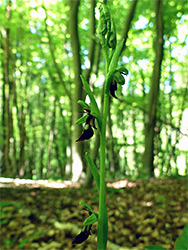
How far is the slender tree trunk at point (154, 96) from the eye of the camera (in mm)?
4457

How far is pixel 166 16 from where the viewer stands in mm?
4613

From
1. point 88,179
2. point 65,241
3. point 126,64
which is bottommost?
point 65,241

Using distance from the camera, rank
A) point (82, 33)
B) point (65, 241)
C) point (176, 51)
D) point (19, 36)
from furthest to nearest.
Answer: point (176, 51) < point (82, 33) < point (19, 36) < point (65, 241)

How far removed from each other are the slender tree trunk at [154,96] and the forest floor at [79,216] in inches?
56.0

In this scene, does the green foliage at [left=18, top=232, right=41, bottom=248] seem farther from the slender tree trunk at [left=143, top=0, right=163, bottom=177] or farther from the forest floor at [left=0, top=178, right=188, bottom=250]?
the slender tree trunk at [left=143, top=0, right=163, bottom=177]

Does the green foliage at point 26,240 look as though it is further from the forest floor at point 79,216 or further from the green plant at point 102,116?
the green plant at point 102,116

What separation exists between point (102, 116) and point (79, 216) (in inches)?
65.7

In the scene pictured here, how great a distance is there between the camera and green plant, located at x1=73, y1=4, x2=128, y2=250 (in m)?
0.89

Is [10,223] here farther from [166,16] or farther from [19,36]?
[166,16]

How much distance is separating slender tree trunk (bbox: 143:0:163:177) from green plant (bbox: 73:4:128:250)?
3.65m

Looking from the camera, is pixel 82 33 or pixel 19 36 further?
pixel 82 33

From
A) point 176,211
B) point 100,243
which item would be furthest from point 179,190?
point 100,243

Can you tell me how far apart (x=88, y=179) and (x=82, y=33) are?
142 inches

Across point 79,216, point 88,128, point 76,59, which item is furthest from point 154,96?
point 88,128
